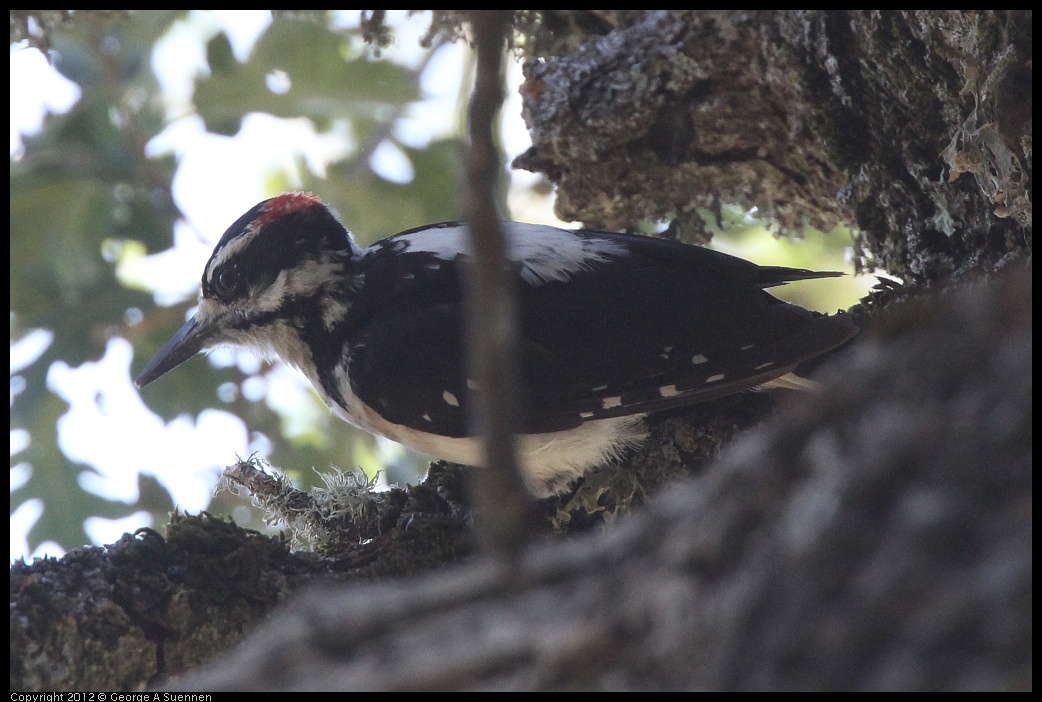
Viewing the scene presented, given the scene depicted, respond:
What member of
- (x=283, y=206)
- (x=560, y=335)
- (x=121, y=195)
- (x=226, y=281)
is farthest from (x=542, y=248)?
(x=121, y=195)

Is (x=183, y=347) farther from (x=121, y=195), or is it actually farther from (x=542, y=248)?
(x=121, y=195)

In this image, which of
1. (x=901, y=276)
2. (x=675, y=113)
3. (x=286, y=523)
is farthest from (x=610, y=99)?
(x=286, y=523)

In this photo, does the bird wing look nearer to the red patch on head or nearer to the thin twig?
the red patch on head

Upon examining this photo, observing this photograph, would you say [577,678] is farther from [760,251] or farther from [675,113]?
[760,251]

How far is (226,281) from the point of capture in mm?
3666

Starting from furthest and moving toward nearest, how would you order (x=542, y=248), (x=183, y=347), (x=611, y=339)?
(x=183, y=347) < (x=542, y=248) < (x=611, y=339)

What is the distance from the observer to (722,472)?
1.20 m

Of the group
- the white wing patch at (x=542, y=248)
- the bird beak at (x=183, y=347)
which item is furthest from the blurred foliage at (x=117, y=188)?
the white wing patch at (x=542, y=248)

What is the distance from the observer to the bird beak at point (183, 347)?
377 cm

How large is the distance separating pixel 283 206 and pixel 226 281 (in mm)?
350

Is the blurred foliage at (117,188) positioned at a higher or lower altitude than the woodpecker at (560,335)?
higher

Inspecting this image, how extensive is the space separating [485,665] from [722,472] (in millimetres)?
365

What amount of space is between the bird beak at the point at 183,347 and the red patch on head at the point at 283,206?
1.55ft

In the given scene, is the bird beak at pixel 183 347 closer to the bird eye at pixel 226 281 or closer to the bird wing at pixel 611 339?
the bird eye at pixel 226 281
